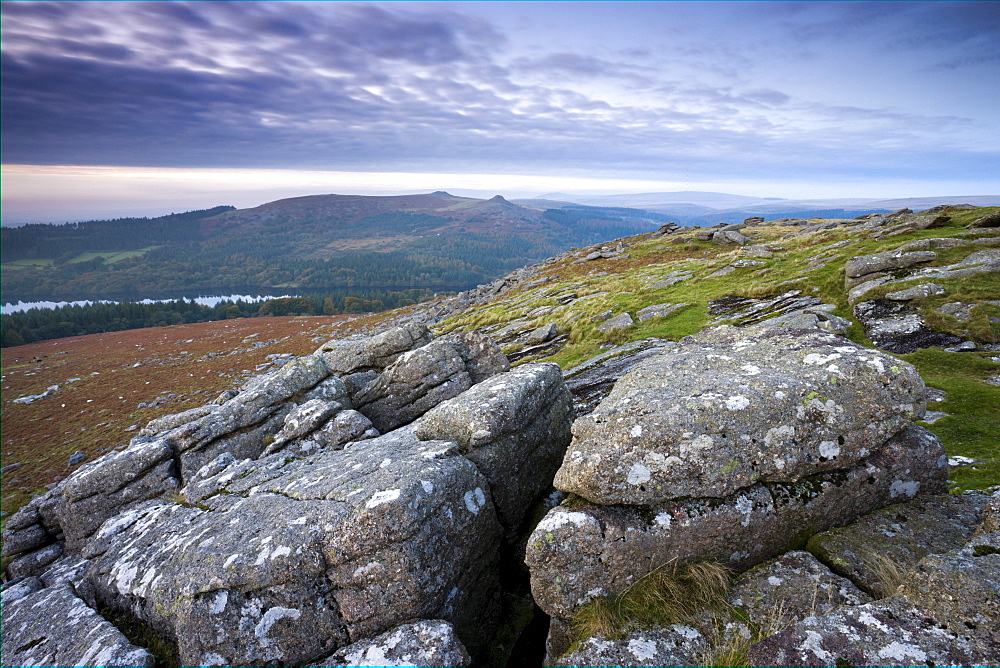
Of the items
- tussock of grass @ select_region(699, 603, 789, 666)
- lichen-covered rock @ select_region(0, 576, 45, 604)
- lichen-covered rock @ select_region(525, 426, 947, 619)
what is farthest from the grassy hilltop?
lichen-covered rock @ select_region(0, 576, 45, 604)

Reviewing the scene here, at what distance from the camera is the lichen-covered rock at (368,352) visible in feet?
65.8

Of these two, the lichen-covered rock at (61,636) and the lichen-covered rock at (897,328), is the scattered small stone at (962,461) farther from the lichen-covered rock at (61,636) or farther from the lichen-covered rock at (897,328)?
the lichen-covered rock at (61,636)

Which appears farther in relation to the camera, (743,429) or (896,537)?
(743,429)

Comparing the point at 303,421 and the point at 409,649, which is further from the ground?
the point at 303,421

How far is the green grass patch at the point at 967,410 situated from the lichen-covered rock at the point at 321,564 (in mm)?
9376

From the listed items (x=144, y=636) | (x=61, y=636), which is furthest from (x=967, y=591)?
(x=61, y=636)

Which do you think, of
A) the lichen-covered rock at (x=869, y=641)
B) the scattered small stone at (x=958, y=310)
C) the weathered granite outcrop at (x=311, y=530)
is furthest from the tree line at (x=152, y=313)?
the lichen-covered rock at (x=869, y=641)

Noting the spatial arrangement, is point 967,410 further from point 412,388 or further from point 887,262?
point 412,388

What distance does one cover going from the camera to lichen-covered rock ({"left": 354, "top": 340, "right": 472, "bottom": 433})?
1670 cm

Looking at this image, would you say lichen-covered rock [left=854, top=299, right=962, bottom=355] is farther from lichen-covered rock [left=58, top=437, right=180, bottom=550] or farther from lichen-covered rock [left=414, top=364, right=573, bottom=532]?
lichen-covered rock [left=58, top=437, right=180, bottom=550]

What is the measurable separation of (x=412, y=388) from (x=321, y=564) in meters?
9.80

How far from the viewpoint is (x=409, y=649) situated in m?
6.60

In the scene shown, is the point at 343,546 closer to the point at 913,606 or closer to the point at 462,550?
the point at 462,550

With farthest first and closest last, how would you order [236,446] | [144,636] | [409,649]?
[236,446]
[144,636]
[409,649]
